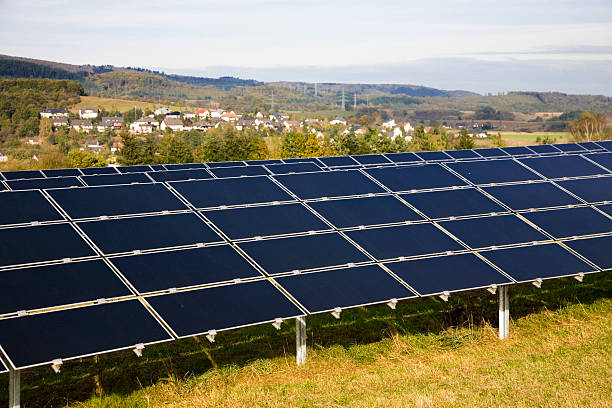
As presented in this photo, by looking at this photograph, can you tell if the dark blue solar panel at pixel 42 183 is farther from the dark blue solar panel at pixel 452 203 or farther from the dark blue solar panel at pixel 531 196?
the dark blue solar panel at pixel 531 196

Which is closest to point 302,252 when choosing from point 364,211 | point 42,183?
point 364,211

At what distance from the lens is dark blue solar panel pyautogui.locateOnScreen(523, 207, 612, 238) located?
19094 mm

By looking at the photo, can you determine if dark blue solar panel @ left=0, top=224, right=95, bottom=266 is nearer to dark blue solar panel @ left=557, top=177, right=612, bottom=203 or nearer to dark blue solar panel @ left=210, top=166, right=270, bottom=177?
dark blue solar panel @ left=210, top=166, right=270, bottom=177

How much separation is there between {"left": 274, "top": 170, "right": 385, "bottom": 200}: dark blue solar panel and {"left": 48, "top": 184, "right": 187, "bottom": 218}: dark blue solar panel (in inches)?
145

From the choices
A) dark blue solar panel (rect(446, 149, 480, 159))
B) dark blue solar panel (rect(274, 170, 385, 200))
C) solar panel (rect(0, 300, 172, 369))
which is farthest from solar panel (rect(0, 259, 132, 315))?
dark blue solar panel (rect(446, 149, 480, 159))

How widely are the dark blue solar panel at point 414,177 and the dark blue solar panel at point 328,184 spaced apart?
0.58m

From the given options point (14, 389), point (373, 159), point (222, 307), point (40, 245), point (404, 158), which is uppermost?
point (404, 158)

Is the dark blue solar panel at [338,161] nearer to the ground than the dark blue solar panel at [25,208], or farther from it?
nearer to the ground

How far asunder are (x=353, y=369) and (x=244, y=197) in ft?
18.3

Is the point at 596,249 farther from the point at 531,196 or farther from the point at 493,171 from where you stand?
the point at 493,171

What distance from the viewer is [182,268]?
14633 millimetres

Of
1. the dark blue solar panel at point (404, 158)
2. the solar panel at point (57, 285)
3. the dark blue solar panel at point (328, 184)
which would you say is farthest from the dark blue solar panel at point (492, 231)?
the dark blue solar panel at point (404, 158)

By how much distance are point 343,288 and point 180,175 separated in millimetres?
14434

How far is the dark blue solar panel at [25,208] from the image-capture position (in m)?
15.6
